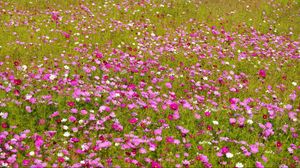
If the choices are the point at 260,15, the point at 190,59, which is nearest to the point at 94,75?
the point at 190,59

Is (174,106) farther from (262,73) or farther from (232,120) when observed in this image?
(262,73)

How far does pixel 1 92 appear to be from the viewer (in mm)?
7016

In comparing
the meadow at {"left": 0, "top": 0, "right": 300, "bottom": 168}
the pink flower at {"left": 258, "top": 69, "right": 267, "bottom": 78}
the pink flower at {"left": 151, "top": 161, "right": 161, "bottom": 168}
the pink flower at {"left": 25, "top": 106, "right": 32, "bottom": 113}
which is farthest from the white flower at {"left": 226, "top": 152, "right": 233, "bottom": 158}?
the pink flower at {"left": 258, "top": 69, "right": 267, "bottom": 78}

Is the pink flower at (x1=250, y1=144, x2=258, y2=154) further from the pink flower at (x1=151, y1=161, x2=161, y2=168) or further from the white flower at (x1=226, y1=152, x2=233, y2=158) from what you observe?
the pink flower at (x1=151, y1=161, x2=161, y2=168)

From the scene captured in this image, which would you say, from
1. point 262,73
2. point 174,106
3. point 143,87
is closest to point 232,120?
point 174,106

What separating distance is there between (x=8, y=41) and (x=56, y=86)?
382cm

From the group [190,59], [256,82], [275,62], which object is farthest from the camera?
[275,62]

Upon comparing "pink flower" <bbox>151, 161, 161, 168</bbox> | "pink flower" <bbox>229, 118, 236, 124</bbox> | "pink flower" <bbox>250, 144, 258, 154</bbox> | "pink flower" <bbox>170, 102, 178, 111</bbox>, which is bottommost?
"pink flower" <bbox>170, 102, 178, 111</bbox>

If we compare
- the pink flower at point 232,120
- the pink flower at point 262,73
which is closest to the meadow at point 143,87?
the pink flower at point 232,120

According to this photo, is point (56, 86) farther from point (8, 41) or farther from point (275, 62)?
point (275, 62)

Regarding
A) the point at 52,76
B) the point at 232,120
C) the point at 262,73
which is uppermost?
the point at 232,120

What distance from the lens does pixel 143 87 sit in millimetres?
8250

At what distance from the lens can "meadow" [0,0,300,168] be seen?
578cm

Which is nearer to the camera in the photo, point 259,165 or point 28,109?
point 259,165
